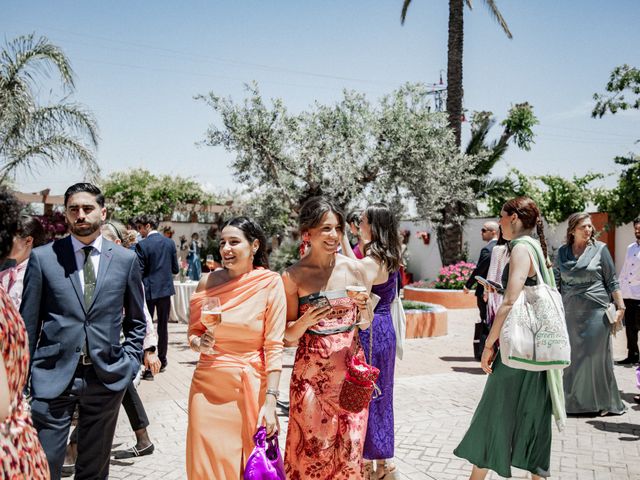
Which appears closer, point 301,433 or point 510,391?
point 301,433

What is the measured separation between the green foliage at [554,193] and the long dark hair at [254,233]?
18920 mm

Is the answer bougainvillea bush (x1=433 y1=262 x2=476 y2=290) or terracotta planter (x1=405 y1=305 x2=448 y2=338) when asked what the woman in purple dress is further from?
bougainvillea bush (x1=433 y1=262 x2=476 y2=290)

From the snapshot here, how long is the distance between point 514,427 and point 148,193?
95.0 feet

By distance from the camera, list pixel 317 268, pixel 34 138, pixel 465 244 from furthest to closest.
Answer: pixel 465 244 < pixel 34 138 < pixel 317 268

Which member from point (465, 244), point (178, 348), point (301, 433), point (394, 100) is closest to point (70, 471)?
point (301, 433)

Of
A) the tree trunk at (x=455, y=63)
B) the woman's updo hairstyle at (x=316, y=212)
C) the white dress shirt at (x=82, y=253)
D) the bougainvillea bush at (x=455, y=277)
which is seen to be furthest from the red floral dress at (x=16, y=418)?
the tree trunk at (x=455, y=63)

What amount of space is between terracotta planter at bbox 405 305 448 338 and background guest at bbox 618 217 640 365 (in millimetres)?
3492

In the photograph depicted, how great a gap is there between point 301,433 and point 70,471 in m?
2.43

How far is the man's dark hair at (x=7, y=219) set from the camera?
193cm

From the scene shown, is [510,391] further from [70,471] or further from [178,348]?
[178,348]

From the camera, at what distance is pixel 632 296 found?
9008 mm

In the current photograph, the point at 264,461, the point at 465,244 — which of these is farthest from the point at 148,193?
the point at 264,461

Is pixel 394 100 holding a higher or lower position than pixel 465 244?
higher

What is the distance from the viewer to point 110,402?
3.28 m
